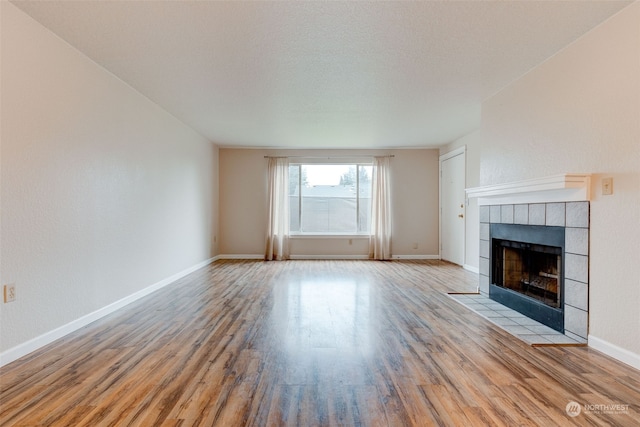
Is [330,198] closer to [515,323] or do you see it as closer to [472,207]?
[472,207]

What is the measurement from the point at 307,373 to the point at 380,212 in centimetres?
527

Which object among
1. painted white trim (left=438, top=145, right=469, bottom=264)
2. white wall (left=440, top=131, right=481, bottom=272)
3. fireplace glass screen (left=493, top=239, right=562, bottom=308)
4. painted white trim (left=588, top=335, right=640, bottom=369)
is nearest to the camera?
painted white trim (left=588, top=335, right=640, bottom=369)

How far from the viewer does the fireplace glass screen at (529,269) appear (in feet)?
9.67

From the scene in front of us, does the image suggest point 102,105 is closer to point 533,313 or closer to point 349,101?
point 349,101

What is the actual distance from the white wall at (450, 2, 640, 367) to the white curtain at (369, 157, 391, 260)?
158 inches

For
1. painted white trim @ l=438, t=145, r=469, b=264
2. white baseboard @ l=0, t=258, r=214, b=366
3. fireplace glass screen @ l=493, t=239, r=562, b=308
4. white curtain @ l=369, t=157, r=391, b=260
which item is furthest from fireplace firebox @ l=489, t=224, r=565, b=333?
white baseboard @ l=0, t=258, r=214, b=366

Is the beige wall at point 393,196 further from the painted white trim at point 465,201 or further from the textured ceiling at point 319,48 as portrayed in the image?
the textured ceiling at point 319,48

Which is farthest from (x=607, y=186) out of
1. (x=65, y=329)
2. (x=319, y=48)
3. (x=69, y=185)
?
(x=65, y=329)

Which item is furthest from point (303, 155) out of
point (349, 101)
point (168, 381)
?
point (168, 381)

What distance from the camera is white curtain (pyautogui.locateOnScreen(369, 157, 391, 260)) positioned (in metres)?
6.99

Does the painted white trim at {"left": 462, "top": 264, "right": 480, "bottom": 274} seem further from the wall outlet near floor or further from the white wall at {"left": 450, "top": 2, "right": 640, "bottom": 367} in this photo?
the wall outlet near floor

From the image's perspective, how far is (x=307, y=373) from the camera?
79.4 inches

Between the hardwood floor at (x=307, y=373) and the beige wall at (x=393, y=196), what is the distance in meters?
3.76

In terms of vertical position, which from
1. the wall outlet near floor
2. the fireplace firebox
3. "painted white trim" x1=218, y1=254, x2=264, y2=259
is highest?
the wall outlet near floor
